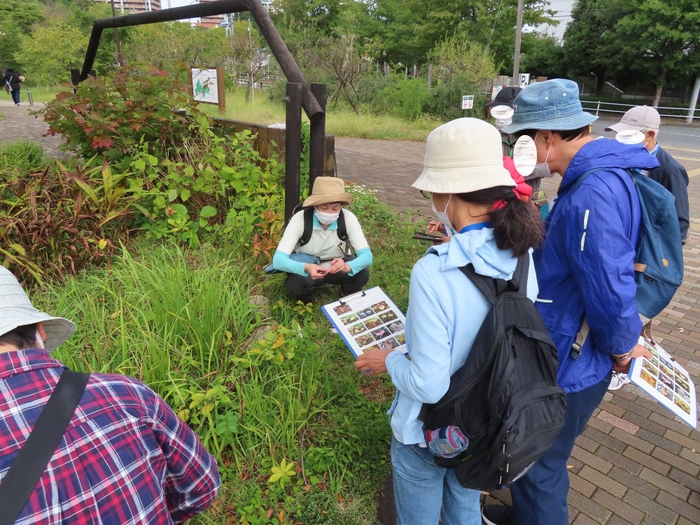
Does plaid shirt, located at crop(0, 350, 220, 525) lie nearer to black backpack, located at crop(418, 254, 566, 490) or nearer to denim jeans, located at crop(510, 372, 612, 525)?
black backpack, located at crop(418, 254, 566, 490)

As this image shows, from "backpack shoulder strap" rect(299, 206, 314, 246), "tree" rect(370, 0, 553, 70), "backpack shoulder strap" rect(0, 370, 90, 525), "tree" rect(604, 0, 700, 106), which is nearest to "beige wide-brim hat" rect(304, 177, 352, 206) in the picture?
"backpack shoulder strap" rect(299, 206, 314, 246)

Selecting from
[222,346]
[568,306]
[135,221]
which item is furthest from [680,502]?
[135,221]

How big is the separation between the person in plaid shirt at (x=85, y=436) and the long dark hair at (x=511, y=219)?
3.51 ft

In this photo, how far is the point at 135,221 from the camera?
159 inches

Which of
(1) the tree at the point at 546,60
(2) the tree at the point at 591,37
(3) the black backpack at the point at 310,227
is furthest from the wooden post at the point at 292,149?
(1) the tree at the point at 546,60

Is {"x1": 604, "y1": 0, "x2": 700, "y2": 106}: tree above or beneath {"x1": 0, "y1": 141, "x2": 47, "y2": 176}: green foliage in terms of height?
above

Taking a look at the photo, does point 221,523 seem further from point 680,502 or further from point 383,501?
point 680,502

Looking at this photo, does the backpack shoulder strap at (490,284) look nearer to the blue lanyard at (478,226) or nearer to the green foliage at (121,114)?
the blue lanyard at (478,226)

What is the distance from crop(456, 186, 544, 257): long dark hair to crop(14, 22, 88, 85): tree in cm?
2545

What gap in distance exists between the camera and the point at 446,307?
53.1 inches

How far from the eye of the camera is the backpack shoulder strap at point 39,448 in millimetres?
843

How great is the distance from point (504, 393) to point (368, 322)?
109 centimetres

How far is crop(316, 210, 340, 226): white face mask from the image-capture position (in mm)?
3225

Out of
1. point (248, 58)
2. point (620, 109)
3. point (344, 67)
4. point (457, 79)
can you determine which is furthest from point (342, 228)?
point (620, 109)
